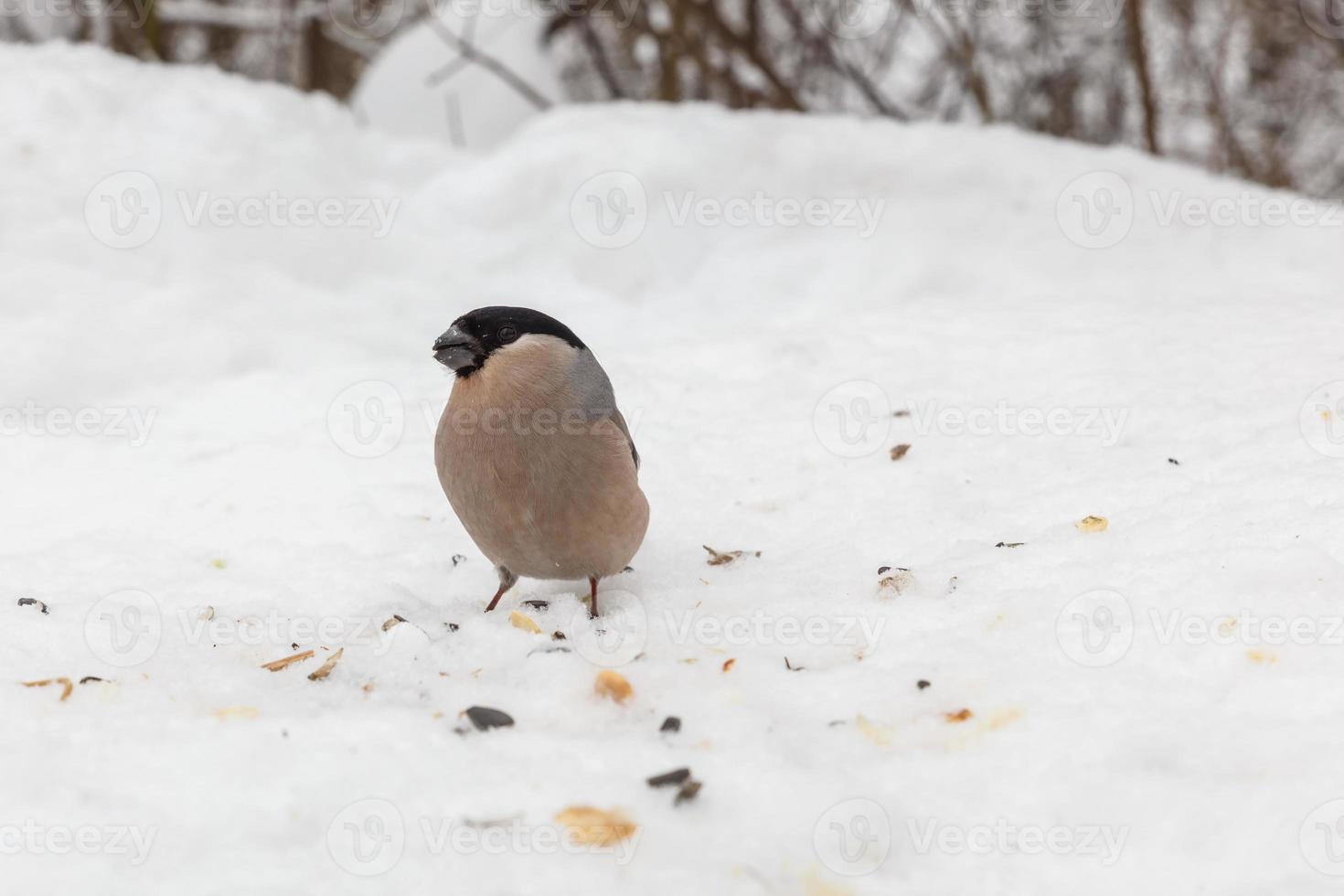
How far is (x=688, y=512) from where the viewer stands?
399cm

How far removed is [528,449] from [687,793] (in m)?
1.13

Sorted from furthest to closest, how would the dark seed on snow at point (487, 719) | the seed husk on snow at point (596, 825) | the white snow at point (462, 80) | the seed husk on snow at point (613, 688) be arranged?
the white snow at point (462, 80) < the seed husk on snow at point (613, 688) < the dark seed on snow at point (487, 719) < the seed husk on snow at point (596, 825)

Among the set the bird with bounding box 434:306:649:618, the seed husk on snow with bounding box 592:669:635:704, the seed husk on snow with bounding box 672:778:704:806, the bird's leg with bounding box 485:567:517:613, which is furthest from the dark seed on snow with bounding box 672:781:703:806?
the bird's leg with bounding box 485:567:517:613

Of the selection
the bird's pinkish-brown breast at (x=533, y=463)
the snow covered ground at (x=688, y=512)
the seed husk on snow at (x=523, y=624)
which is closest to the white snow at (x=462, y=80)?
the snow covered ground at (x=688, y=512)

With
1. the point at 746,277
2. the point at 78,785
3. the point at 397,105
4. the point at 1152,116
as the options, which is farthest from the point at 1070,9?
the point at 78,785

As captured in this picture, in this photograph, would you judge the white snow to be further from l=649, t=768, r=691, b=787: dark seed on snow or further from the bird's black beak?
l=649, t=768, r=691, b=787: dark seed on snow

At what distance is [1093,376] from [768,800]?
9.72 ft

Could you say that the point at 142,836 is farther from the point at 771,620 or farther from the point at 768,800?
the point at 771,620

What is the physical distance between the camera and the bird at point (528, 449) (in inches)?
119

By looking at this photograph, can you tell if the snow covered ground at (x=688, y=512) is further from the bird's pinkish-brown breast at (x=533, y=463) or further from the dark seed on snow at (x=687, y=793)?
the bird's pinkish-brown breast at (x=533, y=463)

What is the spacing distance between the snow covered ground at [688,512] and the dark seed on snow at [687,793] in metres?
0.03

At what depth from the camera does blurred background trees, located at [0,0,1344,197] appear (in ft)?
25.6

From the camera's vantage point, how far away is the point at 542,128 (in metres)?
6.77

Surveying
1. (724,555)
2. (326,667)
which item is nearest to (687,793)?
→ (326,667)
